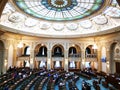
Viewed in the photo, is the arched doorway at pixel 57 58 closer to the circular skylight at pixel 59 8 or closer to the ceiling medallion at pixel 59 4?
the circular skylight at pixel 59 8

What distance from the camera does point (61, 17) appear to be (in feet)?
74.7

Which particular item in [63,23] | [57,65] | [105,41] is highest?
[63,23]

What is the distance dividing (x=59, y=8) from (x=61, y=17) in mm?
3624

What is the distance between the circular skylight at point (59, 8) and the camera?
17.2 metres

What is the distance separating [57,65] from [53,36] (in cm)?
714

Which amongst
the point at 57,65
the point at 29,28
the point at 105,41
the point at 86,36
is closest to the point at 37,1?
the point at 29,28

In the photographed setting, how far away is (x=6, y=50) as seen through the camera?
2166 cm

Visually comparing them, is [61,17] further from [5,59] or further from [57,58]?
[5,59]

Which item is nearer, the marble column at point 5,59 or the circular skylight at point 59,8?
the circular skylight at point 59,8

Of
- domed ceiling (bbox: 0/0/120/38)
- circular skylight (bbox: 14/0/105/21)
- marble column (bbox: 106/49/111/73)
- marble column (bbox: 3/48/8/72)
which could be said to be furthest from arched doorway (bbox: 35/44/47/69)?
marble column (bbox: 106/49/111/73)

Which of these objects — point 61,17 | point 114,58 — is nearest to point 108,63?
point 114,58

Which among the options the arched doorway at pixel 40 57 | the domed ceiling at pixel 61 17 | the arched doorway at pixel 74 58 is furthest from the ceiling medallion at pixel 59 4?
the arched doorway at pixel 40 57

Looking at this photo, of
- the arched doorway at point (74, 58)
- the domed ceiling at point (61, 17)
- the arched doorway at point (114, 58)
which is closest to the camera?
the domed ceiling at point (61, 17)

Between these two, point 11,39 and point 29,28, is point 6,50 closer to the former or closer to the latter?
point 11,39
